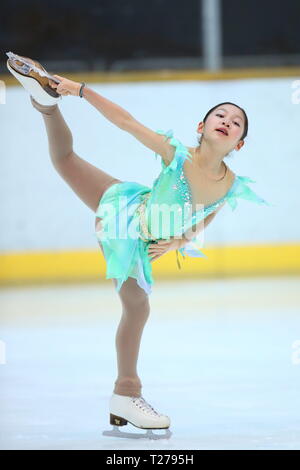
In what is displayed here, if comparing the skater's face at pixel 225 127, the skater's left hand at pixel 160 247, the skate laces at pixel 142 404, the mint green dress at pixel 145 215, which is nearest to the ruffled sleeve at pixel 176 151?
the mint green dress at pixel 145 215

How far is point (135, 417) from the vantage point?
9.66 ft

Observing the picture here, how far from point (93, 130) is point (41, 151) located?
0.43 m

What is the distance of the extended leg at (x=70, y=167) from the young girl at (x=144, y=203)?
56 millimetres

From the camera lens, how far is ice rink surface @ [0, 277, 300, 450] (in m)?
2.90

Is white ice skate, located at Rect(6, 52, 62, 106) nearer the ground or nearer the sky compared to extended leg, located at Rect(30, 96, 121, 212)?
nearer the sky

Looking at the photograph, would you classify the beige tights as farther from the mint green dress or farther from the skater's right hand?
the skater's right hand

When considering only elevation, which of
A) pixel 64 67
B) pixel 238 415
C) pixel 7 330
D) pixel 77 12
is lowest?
pixel 238 415

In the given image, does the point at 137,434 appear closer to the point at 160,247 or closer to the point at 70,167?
the point at 160,247

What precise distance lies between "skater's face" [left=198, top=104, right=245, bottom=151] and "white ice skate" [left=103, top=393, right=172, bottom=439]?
0.85 metres

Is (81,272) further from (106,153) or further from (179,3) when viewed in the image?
(179,3)

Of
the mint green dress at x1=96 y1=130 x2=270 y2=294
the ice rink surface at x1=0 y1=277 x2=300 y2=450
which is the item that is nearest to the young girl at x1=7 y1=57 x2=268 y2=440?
the mint green dress at x1=96 y1=130 x2=270 y2=294

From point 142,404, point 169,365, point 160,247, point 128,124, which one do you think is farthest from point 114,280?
point 169,365

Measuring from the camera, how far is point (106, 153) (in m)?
7.24

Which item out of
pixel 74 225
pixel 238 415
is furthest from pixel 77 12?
pixel 238 415
